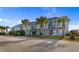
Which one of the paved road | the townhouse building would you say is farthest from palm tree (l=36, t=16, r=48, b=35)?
the paved road

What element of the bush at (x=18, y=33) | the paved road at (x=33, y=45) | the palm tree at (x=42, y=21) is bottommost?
the paved road at (x=33, y=45)

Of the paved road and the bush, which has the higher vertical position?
the bush

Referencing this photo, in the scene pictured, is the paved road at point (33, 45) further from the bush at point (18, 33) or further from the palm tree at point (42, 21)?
the palm tree at point (42, 21)

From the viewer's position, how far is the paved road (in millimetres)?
3434

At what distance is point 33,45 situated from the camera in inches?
136

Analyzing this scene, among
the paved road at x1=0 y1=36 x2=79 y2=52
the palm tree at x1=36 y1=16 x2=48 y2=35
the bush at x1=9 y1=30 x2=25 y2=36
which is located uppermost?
the palm tree at x1=36 y1=16 x2=48 y2=35

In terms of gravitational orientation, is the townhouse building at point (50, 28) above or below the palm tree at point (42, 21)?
below

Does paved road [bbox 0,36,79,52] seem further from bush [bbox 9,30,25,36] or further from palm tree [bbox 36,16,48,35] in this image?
palm tree [bbox 36,16,48,35]

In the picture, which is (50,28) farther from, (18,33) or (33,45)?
(18,33)

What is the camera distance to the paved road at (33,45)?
3434 mm

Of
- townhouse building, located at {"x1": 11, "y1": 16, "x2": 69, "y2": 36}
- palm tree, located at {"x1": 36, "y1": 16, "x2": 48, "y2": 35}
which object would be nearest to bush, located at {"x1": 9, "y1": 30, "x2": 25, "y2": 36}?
townhouse building, located at {"x1": 11, "y1": 16, "x2": 69, "y2": 36}

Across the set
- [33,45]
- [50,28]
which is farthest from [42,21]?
[33,45]

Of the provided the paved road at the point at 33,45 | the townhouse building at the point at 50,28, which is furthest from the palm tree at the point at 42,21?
the paved road at the point at 33,45
